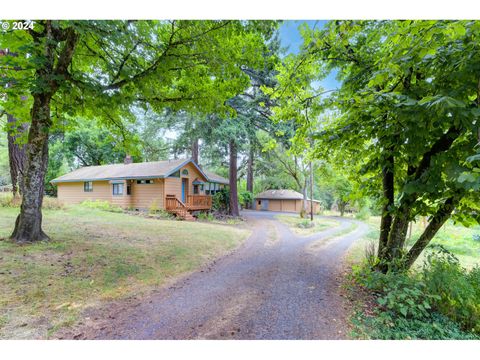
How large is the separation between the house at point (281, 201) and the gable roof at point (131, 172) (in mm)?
14619

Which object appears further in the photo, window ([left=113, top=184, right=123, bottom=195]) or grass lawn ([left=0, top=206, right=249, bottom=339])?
window ([left=113, top=184, right=123, bottom=195])

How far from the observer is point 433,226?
11.1 ft

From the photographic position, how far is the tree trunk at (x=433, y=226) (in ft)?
10.2

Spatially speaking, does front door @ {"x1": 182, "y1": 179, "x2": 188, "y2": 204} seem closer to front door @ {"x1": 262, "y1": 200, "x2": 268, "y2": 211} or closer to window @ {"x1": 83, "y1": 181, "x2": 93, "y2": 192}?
window @ {"x1": 83, "y1": 181, "x2": 93, "y2": 192}

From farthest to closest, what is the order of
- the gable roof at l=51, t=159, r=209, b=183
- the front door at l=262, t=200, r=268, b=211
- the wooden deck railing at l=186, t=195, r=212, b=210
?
the front door at l=262, t=200, r=268, b=211 → the wooden deck railing at l=186, t=195, r=212, b=210 → the gable roof at l=51, t=159, r=209, b=183

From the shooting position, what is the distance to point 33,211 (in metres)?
4.35

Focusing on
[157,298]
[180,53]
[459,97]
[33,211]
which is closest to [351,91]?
[459,97]

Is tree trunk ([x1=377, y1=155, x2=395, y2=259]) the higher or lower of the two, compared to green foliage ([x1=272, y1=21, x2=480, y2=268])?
lower

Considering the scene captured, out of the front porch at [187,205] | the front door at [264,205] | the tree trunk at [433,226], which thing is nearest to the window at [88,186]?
the front porch at [187,205]

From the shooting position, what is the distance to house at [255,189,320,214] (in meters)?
27.9

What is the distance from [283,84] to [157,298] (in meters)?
3.95

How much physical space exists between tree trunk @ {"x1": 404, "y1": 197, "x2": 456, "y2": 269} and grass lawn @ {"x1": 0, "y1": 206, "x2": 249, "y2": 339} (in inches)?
150

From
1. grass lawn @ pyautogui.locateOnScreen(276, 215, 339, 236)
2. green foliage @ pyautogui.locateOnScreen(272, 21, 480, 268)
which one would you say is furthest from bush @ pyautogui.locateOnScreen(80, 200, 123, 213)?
green foliage @ pyautogui.locateOnScreen(272, 21, 480, 268)

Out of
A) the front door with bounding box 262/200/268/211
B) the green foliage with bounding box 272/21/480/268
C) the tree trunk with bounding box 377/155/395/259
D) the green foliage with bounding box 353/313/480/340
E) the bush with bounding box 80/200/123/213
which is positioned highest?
the green foliage with bounding box 272/21/480/268
